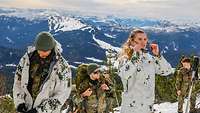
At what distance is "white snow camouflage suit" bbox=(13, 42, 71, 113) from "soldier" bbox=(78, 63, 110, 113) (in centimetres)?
238

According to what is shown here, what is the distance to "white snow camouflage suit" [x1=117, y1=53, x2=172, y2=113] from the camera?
24.7 ft

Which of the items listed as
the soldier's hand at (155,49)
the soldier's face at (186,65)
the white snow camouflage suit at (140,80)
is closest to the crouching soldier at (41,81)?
the white snow camouflage suit at (140,80)

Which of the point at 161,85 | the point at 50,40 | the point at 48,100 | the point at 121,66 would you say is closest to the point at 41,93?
the point at 48,100

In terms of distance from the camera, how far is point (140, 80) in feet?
24.8

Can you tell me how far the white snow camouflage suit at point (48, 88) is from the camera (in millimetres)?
6559

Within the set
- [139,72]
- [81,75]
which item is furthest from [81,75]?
[139,72]

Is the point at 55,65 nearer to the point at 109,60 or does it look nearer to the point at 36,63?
the point at 36,63

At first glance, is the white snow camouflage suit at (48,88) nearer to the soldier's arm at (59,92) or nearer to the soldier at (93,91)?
the soldier's arm at (59,92)

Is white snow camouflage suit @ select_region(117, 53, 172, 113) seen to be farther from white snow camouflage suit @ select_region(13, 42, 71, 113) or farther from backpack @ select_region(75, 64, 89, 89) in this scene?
backpack @ select_region(75, 64, 89, 89)

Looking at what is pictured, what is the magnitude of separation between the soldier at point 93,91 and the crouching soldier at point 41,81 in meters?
2.40

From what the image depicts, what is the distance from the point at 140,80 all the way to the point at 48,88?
1552 millimetres

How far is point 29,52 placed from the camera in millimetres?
6590

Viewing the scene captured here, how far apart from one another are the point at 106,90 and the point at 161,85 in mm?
26264

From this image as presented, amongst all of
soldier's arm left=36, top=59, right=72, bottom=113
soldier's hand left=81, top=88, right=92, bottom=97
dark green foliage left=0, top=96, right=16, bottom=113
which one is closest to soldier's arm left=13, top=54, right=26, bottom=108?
soldier's arm left=36, top=59, right=72, bottom=113
